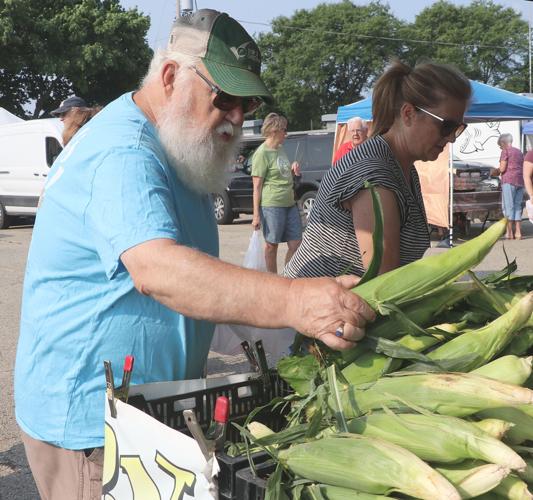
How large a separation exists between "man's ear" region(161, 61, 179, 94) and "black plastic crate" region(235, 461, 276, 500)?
41.6 inches

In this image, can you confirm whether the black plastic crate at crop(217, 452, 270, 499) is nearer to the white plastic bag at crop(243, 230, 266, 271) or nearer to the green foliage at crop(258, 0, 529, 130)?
the white plastic bag at crop(243, 230, 266, 271)

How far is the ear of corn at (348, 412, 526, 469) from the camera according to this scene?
1326 mm

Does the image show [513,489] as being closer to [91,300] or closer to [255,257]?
[91,300]

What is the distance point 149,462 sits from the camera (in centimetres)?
160

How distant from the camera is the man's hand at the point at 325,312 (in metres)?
1.55

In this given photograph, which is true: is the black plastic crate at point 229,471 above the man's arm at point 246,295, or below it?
below

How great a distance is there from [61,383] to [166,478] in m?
0.53

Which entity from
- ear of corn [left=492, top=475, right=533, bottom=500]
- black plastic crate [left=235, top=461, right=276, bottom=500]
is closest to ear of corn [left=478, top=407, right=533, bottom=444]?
ear of corn [left=492, top=475, right=533, bottom=500]

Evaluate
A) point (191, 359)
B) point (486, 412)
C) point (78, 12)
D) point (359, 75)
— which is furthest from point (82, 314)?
point (359, 75)

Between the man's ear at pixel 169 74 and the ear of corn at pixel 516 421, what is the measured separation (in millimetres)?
1189

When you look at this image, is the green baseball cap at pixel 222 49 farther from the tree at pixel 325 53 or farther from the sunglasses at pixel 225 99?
the tree at pixel 325 53

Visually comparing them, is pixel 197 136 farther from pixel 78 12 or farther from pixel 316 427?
pixel 78 12

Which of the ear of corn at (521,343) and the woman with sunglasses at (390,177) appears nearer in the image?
the ear of corn at (521,343)

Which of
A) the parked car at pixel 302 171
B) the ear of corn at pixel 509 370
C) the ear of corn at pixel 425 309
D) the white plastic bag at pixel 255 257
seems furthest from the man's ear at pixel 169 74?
the parked car at pixel 302 171
